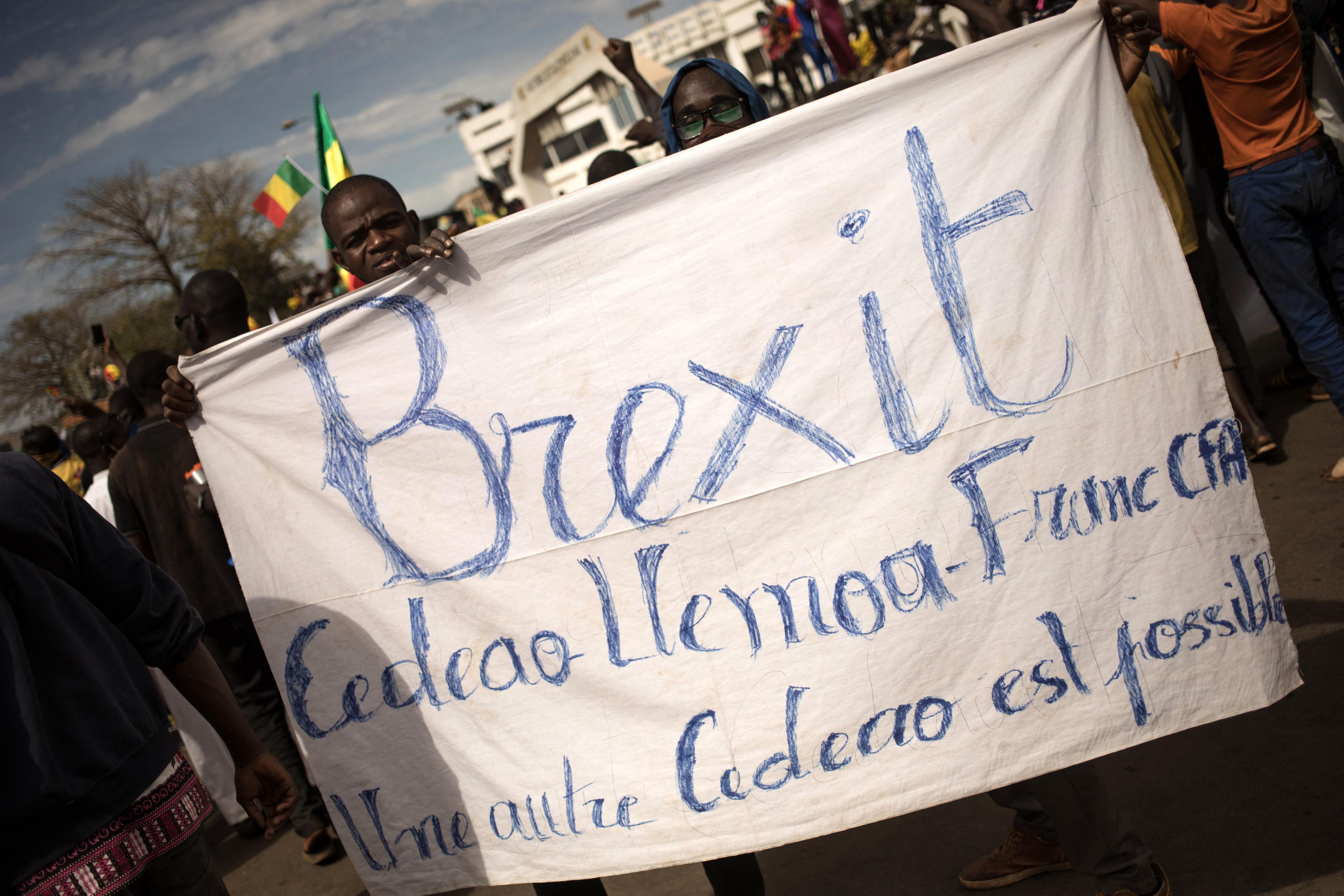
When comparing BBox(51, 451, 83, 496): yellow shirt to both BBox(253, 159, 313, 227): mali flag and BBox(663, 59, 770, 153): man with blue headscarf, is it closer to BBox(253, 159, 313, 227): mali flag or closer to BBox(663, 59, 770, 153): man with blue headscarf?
BBox(253, 159, 313, 227): mali flag

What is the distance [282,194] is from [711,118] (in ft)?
21.7

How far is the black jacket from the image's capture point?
4.83 ft

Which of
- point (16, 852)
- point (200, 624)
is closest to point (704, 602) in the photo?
point (200, 624)

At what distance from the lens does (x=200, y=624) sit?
191 cm

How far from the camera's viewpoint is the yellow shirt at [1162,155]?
381 cm

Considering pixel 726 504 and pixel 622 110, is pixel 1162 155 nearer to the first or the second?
pixel 726 504

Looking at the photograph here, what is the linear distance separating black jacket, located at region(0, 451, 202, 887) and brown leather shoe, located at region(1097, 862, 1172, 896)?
1985 millimetres

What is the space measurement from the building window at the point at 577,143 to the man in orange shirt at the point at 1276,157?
150ft

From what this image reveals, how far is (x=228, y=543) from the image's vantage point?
2957mm

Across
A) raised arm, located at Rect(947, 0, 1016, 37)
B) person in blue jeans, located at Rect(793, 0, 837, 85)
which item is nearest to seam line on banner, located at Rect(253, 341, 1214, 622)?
raised arm, located at Rect(947, 0, 1016, 37)

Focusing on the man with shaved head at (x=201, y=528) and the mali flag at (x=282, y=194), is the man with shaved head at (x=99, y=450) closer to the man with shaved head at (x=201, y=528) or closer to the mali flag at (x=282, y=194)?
the man with shaved head at (x=201, y=528)

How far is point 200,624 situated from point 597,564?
0.85m

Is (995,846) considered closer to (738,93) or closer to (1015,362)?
(1015,362)

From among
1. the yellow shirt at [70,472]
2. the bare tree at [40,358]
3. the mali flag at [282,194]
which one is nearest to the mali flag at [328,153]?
the mali flag at [282,194]
